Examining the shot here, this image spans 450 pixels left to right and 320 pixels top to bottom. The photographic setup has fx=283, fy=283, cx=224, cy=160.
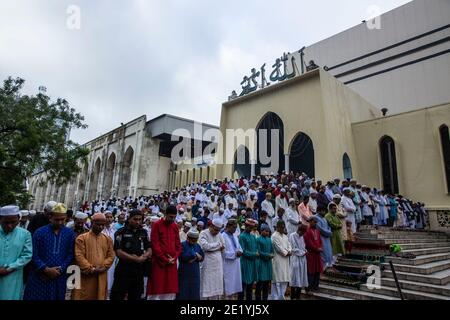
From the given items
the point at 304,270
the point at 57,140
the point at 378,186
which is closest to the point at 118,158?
the point at 57,140

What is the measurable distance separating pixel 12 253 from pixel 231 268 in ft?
9.85

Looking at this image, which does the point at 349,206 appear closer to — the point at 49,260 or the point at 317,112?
the point at 49,260

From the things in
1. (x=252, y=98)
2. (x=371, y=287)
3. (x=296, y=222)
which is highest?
(x=252, y=98)

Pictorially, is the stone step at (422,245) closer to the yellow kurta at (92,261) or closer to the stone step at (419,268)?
the stone step at (419,268)

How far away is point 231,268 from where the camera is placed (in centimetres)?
467

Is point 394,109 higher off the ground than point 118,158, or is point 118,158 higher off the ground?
point 394,109

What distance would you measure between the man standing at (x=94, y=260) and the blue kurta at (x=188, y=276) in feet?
3.42

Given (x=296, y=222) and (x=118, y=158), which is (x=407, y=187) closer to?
(x=296, y=222)

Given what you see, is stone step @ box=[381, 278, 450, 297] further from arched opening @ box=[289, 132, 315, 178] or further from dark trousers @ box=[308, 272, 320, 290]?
arched opening @ box=[289, 132, 315, 178]

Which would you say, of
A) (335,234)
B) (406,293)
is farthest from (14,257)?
(406,293)

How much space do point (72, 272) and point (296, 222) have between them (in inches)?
210

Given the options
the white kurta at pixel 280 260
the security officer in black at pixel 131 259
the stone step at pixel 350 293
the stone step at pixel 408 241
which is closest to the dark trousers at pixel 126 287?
the security officer in black at pixel 131 259

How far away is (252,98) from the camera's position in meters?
17.5
